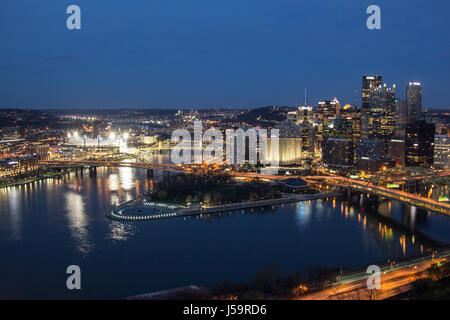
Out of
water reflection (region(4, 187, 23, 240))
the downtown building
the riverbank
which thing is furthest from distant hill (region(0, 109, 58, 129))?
the downtown building

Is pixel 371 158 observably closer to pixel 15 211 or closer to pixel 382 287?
pixel 382 287

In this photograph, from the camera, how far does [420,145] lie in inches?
697

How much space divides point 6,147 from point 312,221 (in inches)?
705

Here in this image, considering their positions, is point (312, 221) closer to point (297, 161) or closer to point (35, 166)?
point (297, 161)

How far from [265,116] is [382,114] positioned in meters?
13.9

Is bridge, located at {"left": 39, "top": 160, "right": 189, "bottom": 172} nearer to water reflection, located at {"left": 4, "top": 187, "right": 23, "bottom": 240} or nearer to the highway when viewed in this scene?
water reflection, located at {"left": 4, "top": 187, "right": 23, "bottom": 240}

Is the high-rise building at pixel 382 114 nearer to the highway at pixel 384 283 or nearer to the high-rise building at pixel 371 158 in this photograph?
the high-rise building at pixel 371 158

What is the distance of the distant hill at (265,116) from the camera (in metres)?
33.7

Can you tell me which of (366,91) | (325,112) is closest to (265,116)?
(325,112)

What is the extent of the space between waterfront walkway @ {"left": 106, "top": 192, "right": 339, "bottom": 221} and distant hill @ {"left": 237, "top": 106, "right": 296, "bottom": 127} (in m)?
22.7

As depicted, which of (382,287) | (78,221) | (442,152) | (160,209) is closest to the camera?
(382,287)

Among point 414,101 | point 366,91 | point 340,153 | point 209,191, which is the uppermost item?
point 366,91

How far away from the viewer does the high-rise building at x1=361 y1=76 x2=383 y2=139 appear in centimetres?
2343
